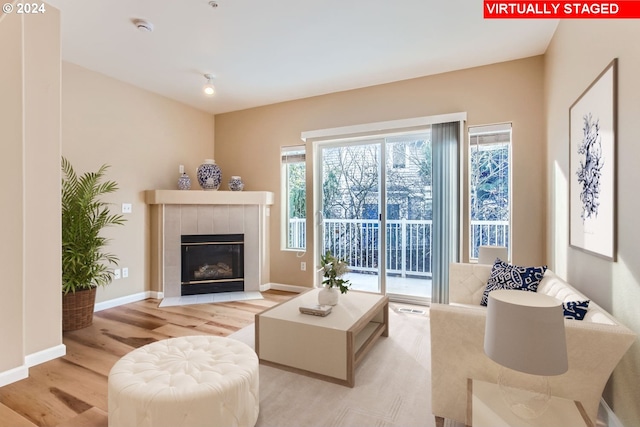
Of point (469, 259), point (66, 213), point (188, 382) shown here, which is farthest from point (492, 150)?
point (66, 213)

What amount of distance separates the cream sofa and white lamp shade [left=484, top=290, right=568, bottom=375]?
277 millimetres

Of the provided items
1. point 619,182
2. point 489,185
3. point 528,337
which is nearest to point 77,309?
point 528,337

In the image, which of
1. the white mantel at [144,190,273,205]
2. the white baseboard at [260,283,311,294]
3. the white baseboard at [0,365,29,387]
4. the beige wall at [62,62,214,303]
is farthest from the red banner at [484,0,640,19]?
the white baseboard at [0,365,29,387]

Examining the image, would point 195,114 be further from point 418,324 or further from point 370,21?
point 418,324

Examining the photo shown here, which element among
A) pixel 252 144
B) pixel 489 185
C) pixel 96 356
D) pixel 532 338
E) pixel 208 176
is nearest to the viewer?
pixel 532 338

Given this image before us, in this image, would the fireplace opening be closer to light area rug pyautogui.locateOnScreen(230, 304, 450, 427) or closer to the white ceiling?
the white ceiling

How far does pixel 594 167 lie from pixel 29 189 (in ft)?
12.9

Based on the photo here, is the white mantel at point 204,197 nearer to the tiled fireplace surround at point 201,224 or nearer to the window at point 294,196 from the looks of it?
the tiled fireplace surround at point 201,224

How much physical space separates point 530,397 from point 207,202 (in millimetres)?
3962

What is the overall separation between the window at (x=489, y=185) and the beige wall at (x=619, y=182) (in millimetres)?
807

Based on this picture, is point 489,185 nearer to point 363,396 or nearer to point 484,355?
point 484,355

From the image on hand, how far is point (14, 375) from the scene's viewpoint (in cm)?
214

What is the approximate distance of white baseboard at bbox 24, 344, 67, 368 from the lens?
7.66 feet

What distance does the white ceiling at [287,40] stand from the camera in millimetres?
2477
